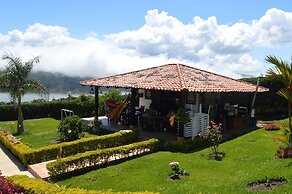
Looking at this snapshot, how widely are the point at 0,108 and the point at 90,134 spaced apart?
10.2 metres

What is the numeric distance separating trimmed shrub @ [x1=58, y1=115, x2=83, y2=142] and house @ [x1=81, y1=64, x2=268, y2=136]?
3.34m

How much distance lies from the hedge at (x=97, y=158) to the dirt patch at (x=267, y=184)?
6.55 meters

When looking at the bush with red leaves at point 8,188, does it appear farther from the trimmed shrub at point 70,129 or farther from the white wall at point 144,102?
the white wall at point 144,102

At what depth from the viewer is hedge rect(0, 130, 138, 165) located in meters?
14.7

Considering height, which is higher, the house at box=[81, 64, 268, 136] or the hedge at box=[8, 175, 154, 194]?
the house at box=[81, 64, 268, 136]

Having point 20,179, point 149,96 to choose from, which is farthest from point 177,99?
point 20,179

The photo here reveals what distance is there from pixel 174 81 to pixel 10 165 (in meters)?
8.96

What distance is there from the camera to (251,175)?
10.5 meters

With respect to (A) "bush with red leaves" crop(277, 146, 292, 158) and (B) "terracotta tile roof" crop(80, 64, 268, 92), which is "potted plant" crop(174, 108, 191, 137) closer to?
(B) "terracotta tile roof" crop(80, 64, 268, 92)

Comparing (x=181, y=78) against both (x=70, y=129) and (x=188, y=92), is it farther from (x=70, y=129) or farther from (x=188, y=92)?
(x=70, y=129)

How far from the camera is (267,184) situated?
962 cm

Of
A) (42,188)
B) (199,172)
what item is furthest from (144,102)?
(42,188)

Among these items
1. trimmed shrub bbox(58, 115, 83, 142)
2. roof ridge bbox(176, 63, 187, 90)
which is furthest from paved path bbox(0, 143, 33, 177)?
roof ridge bbox(176, 63, 187, 90)

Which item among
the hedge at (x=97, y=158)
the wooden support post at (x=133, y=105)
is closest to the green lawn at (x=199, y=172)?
the hedge at (x=97, y=158)
